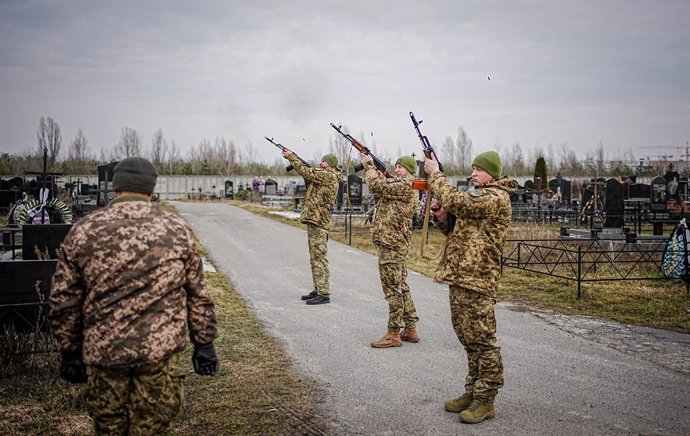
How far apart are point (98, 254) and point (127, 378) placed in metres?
0.66

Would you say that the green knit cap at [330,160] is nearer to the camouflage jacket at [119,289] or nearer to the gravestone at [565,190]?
the camouflage jacket at [119,289]

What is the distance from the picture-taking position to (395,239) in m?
6.56

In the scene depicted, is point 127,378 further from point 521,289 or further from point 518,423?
point 521,289

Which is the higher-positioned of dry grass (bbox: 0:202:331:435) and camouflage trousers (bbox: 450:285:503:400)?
camouflage trousers (bbox: 450:285:503:400)

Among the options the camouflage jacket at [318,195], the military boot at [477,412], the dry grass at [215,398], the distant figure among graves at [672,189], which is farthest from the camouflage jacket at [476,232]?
the distant figure among graves at [672,189]

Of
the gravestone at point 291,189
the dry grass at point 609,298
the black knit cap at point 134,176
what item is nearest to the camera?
the black knit cap at point 134,176

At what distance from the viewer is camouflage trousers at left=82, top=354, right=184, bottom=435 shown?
116 inches

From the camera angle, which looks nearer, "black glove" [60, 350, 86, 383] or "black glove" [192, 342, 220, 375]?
"black glove" [60, 350, 86, 383]

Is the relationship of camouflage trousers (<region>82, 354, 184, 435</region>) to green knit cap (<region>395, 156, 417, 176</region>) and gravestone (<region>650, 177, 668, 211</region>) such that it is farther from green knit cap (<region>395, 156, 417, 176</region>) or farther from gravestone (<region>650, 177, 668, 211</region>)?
gravestone (<region>650, 177, 668, 211</region>)

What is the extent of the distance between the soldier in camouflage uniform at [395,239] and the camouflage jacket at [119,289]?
3674 millimetres

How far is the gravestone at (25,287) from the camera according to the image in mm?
6117

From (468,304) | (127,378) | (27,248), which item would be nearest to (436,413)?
(468,304)

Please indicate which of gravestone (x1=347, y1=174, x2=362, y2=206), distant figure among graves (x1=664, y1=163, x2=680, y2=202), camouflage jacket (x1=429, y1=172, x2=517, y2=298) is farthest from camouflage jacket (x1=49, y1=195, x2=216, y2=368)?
gravestone (x1=347, y1=174, x2=362, y2=206)

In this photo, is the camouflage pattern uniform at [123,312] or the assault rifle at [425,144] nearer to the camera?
the camouflage pattern uniform at [123,312]
